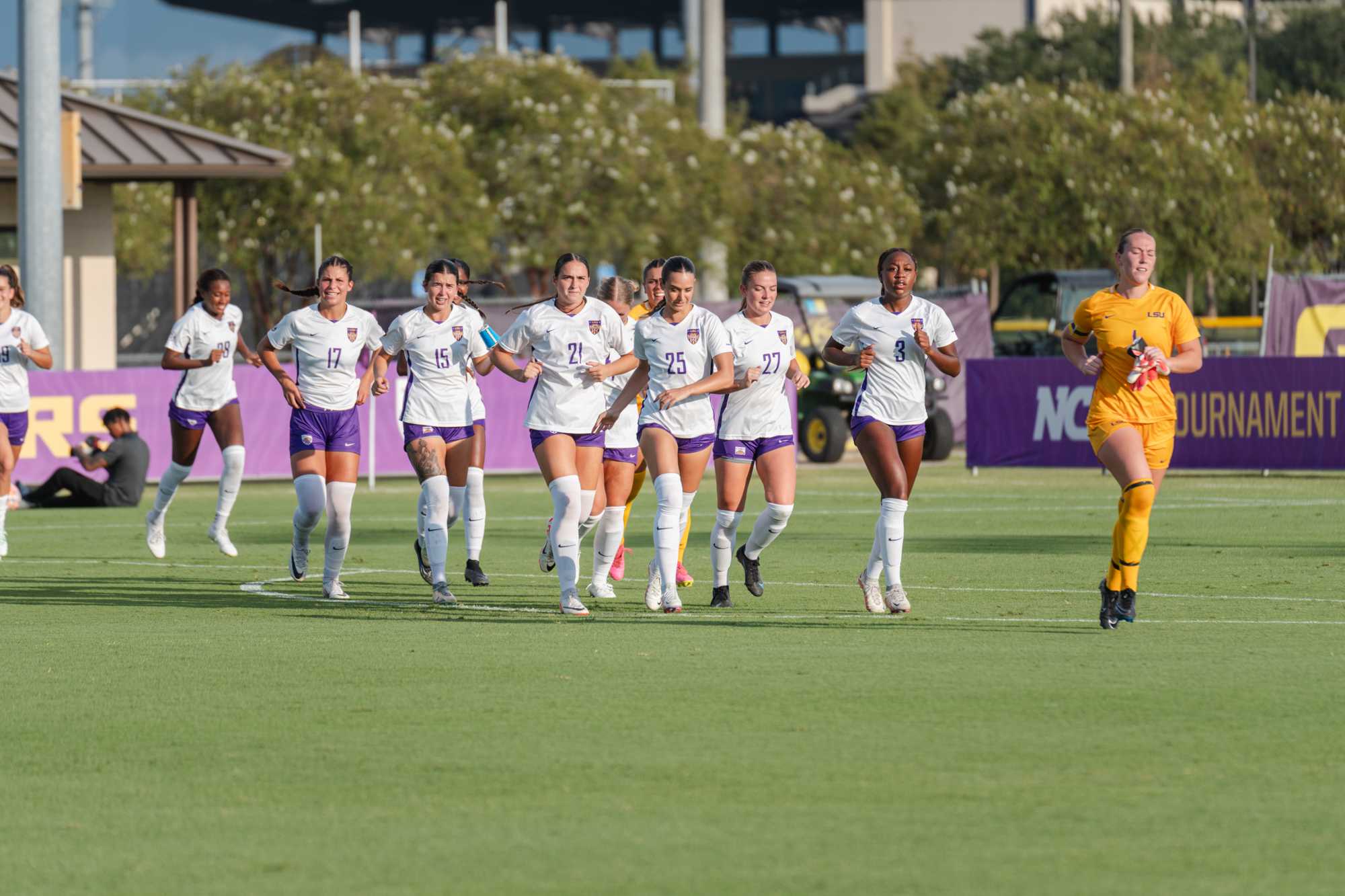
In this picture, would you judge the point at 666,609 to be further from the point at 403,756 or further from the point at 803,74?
the point at 803,74

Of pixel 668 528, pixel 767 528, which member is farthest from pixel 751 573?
pixel 668 528

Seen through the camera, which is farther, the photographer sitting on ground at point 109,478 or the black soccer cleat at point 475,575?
the photographer sitting on ground at point 109,478

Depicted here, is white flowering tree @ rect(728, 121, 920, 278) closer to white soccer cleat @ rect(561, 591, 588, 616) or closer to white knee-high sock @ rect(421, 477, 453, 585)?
white knee-high sock @ rect(421, 477, 453, 585)

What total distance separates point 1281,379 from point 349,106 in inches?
1170

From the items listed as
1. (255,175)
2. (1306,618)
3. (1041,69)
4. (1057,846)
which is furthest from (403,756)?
(1041,69)

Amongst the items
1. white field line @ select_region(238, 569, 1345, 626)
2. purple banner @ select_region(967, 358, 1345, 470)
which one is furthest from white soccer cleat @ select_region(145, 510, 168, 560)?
purple banner @ select_region(967, 358, 1345, 470)

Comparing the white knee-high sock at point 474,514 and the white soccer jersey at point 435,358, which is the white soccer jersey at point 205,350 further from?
the white soccer jersey at point 435,358

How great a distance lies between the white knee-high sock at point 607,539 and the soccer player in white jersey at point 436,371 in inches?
34.3

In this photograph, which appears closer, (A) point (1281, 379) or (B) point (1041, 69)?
(A) point (1281, 379)

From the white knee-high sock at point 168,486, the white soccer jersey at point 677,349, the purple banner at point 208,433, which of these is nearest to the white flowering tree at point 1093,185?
the purple banner at point 208,433

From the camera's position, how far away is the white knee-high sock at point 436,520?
1301cm

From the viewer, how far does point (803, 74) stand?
97500mm

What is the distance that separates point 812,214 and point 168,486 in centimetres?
3933

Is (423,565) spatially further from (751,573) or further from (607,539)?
(751,573)
